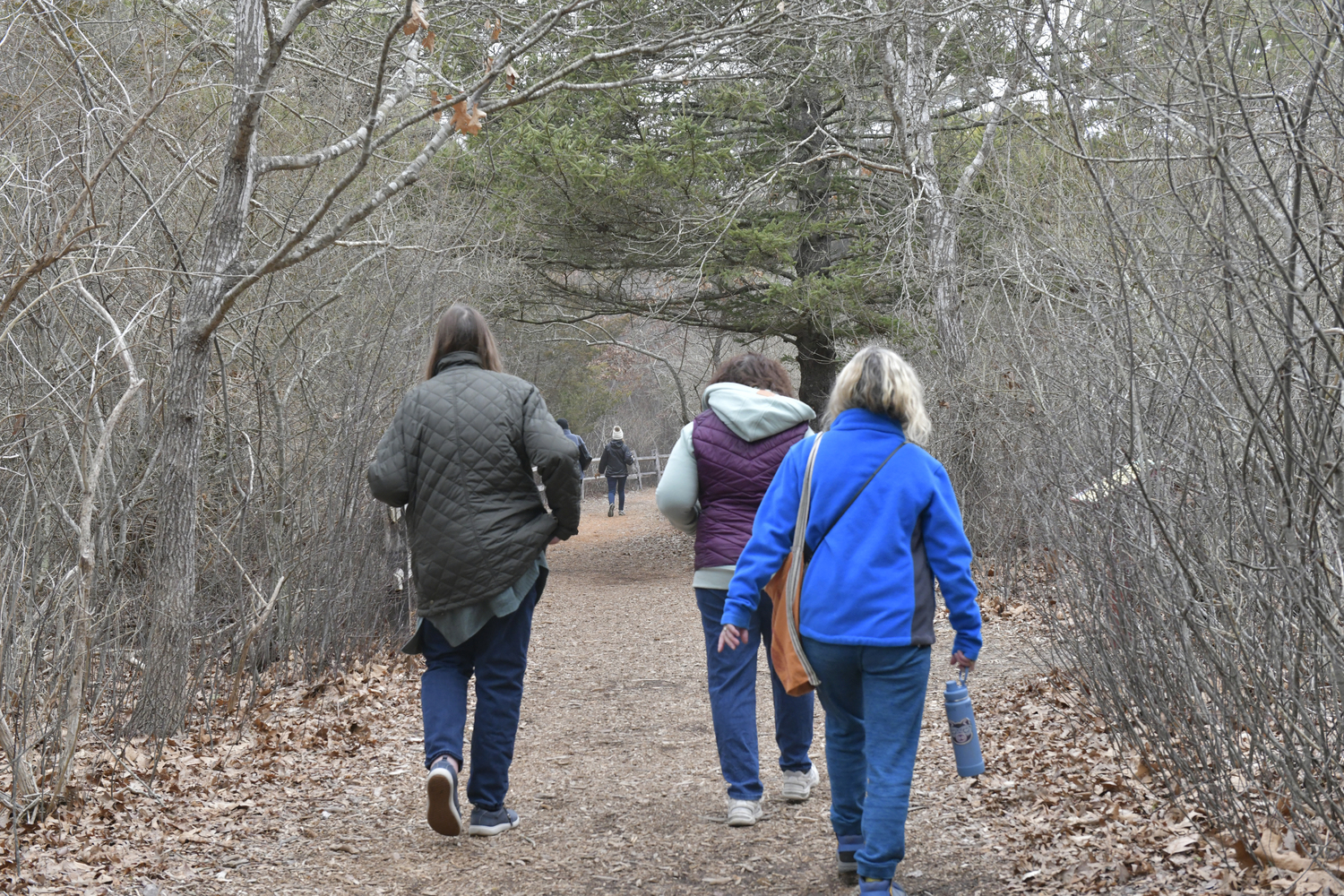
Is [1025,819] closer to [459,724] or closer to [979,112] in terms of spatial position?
[459,724]

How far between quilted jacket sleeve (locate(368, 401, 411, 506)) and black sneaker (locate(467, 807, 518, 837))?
4.21 feet

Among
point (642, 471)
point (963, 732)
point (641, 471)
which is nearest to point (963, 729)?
point (963, 732)

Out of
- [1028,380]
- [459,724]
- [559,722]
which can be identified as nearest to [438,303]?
[559,722]

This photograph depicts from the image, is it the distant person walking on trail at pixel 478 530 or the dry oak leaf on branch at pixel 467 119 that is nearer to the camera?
the distant person walking on trail at pixel 478 530

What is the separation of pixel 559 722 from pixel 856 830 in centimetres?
339

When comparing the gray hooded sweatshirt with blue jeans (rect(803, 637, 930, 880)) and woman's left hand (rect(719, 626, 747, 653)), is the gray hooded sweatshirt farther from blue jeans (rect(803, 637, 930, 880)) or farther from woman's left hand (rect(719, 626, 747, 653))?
blue jeans (rect(803, 637, 930, 880))

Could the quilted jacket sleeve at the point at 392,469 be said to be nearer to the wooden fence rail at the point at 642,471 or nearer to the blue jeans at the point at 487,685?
the blue jeans at the point at 487,685

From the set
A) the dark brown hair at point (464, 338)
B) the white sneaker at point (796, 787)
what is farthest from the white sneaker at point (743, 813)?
the dark brown hair at point (464, 338)

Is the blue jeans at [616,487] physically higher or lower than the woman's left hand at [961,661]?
lower

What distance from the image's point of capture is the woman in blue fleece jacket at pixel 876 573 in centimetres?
324

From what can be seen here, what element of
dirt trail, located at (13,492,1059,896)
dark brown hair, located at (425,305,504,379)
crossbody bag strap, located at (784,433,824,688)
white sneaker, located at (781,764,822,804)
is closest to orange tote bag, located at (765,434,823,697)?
crossbody bag strap, located at (784,433,824,688)

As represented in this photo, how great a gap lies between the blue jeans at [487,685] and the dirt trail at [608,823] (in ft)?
0.84

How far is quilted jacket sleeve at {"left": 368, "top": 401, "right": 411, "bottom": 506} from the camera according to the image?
4375 mm

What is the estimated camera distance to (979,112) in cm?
1380
